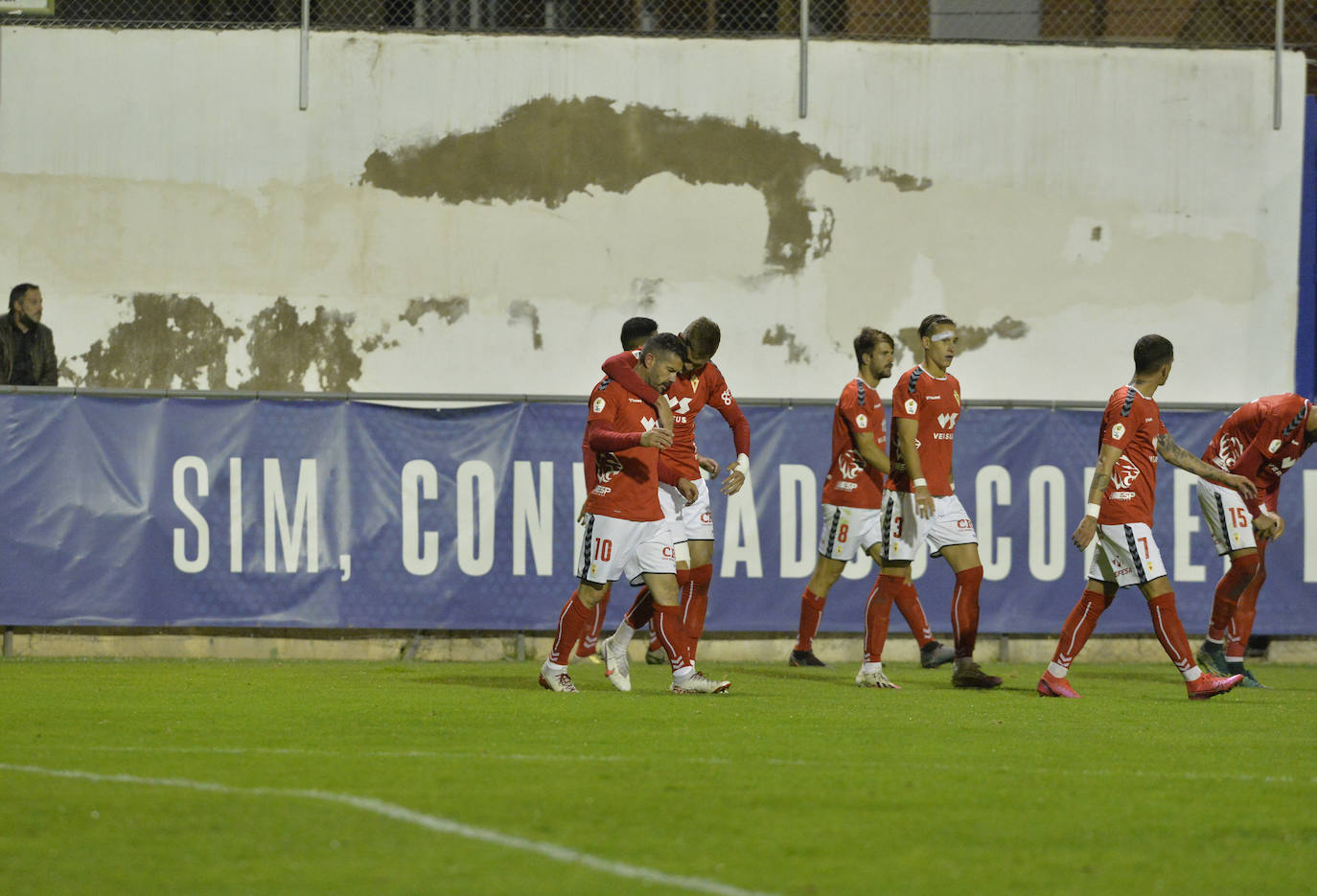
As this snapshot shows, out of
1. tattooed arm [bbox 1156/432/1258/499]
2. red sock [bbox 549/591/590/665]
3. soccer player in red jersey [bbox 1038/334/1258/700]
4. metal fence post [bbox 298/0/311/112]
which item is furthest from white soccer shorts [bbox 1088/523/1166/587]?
metal fence post [bbox 298/0/311/112]

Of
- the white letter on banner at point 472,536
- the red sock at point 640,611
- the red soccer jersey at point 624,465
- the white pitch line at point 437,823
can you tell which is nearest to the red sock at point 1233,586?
the red sock at point 640,611

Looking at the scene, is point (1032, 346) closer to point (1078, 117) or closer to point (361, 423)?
point (1078, 117)

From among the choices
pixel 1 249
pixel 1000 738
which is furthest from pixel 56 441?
pixel 1000 738

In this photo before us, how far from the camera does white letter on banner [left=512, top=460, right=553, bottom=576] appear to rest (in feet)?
46.8

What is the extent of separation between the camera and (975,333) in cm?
1755

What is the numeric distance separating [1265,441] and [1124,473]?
7.73ft

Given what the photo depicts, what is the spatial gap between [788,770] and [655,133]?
438 inches

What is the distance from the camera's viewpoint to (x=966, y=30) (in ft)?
59.4

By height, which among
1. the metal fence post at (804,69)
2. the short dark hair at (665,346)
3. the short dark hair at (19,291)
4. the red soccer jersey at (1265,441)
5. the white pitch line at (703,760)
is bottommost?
the white pitch line at (703,760)

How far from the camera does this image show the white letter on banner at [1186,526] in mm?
14789

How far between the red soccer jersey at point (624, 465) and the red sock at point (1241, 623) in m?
4.64

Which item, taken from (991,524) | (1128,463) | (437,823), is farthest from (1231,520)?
(437,823)

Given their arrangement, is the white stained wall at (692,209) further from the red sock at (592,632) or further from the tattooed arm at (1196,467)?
the tattooed arm at (1196,467)

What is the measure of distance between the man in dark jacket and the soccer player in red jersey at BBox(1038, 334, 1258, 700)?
955 cm
